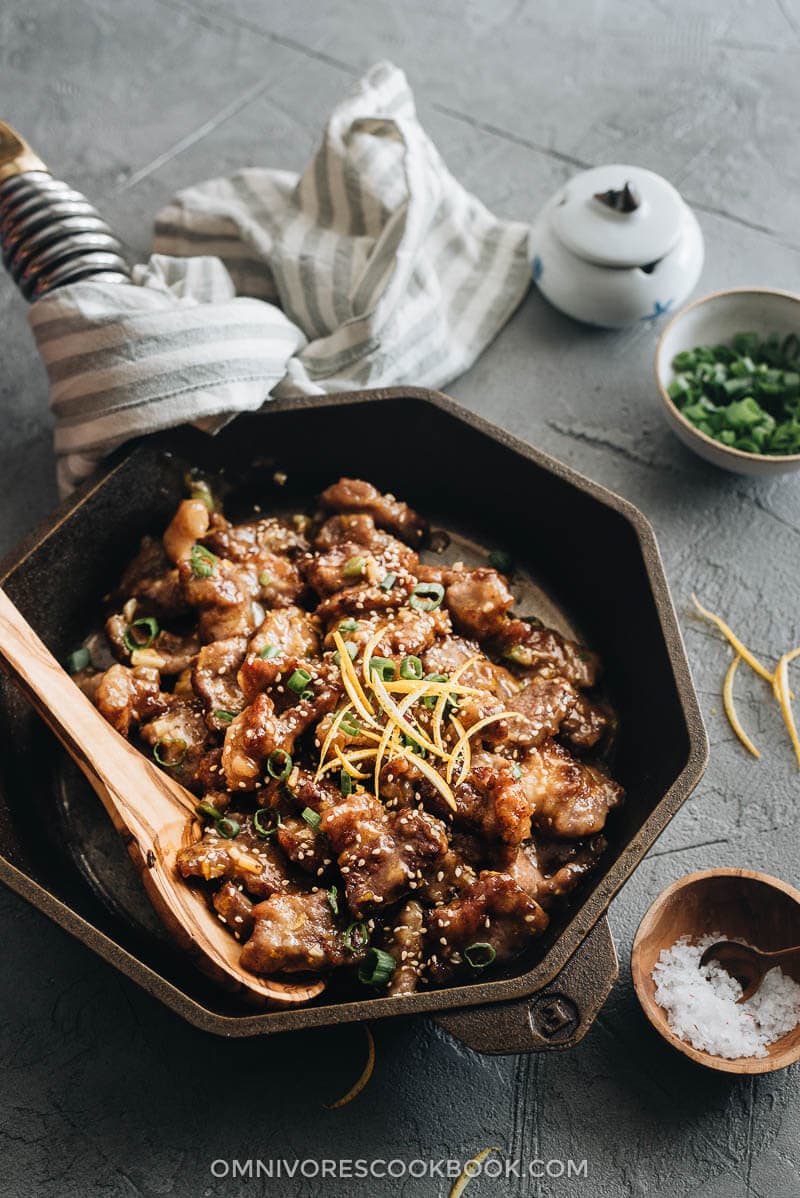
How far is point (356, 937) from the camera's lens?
264cm

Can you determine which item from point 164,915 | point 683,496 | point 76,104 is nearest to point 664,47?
point 683,496

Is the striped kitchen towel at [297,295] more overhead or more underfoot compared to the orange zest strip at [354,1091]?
more overhead

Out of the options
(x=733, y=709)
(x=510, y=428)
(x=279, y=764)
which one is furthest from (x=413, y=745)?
(x=510, y=428)

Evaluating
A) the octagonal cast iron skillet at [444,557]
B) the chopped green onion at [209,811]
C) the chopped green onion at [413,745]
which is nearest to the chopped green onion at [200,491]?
the octagonal cast iron skillet at [444,557]

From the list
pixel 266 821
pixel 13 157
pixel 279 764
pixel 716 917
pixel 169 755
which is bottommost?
pixel 169 755

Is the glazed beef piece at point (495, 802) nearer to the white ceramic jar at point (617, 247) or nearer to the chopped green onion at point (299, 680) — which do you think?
the chopped green onion at point (299, 680)

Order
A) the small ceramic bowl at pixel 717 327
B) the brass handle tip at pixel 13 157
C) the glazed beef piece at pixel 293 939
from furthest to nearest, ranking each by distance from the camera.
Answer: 1. the small ceramic bowl at pixel 717 327
2. the brass handle tip at pixel 13 157
3. the glazed beef piece at pixel 293 939

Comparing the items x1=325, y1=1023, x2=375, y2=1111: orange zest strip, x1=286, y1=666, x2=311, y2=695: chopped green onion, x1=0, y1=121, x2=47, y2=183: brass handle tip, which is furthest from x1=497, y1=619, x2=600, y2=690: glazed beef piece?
x1=0, y1=121, x2=47, y2=183: brass handle tip

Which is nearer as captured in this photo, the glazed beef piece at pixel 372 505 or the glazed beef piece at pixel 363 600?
the glazed beef piece at pixel 363 600

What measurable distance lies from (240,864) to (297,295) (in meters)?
2.19

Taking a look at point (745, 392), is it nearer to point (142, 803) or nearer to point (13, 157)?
point (142, 803)

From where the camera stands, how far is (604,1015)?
9.62 ft

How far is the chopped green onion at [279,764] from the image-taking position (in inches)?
110

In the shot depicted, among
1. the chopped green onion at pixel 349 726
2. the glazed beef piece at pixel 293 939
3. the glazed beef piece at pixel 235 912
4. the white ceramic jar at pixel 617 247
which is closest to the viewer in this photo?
the glazed beef piece at pixel 293 939
